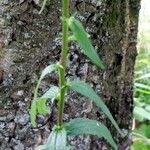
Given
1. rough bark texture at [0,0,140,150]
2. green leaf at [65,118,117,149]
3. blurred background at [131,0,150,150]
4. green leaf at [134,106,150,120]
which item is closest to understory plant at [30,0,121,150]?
green leaf at [65,118,117,149]

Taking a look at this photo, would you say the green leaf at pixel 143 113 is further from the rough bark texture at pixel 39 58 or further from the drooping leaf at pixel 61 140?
the drooping leaf at pixel 61 140

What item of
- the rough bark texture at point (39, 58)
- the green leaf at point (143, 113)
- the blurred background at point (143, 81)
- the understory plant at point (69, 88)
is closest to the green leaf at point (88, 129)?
the understory plant at point (69, 88)

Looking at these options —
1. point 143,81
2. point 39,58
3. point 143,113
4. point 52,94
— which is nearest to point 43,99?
point 52,94

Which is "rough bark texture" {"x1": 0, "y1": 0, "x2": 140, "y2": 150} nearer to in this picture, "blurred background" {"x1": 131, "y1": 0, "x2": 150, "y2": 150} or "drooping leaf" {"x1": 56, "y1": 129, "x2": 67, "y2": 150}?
"drooping leaf" {"x1": 56, "y1": 129, "x2": 67, "y2": 150}

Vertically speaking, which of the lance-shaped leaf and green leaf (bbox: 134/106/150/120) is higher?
the lance-shaped leaf

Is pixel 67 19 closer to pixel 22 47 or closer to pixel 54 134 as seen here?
pixel 54 134
